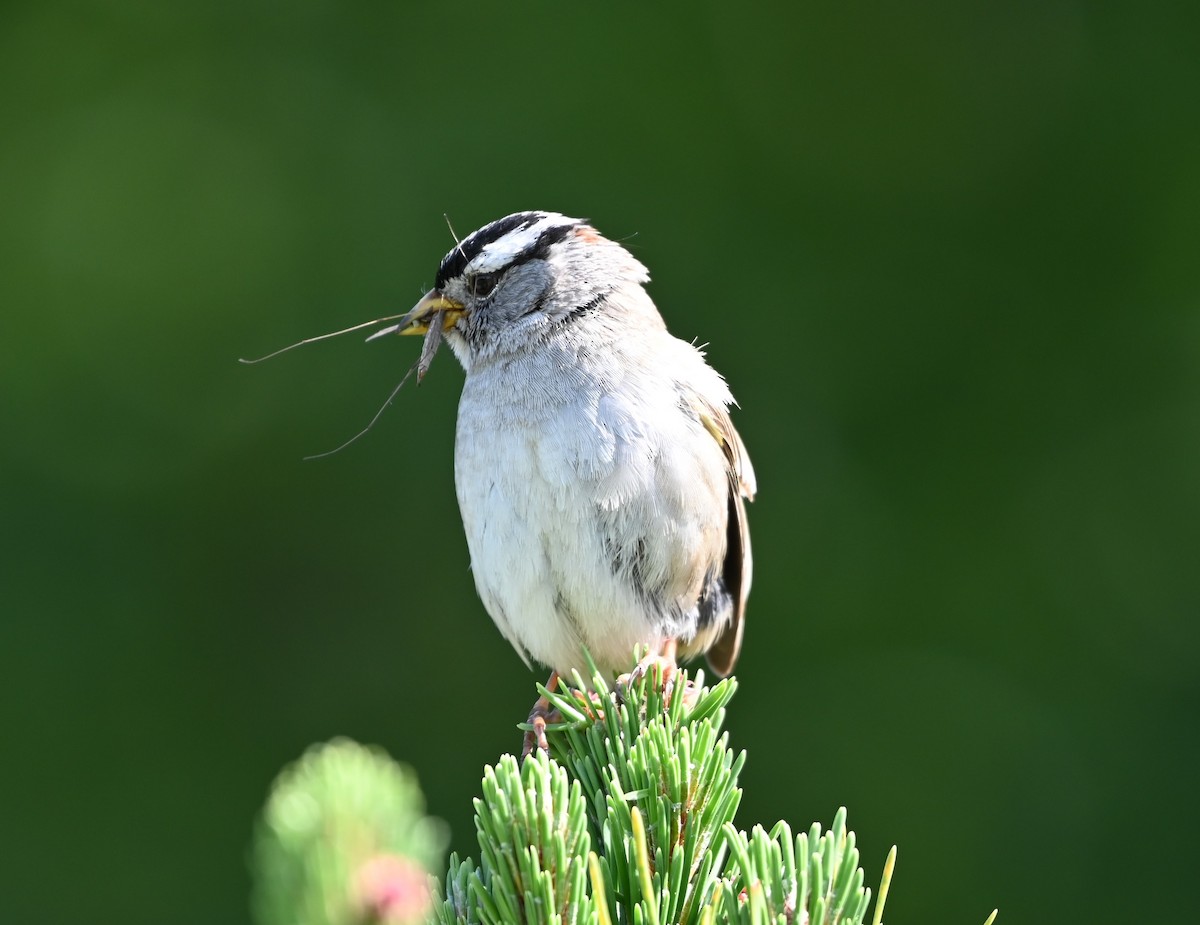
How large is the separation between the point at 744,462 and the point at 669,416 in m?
0.45

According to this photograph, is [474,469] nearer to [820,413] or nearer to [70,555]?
[820,413]

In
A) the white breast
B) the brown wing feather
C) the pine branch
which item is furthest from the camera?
the brown wing feather

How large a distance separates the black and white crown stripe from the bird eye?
2 cm

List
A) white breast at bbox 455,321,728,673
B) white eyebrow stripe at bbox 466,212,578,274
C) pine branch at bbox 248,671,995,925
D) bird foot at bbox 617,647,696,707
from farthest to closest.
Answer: white eyebrow stripe at bbox 466,212,578,274, white breast at bbox 455,321,728,673, bird foot at bbox 617,647,696,707, pine branch at bbox 248,671,995,925

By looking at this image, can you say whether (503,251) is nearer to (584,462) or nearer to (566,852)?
(584,462)

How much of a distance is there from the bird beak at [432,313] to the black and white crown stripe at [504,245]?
4 cm

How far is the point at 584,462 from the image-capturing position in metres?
2.65

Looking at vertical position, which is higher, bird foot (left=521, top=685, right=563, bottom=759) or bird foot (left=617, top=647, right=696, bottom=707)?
bird foot (left=617, top=647, right=696, bottom=707)

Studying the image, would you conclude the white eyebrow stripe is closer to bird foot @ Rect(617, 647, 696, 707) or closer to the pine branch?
bird foot @ Rect(617, 647, 696, 707)

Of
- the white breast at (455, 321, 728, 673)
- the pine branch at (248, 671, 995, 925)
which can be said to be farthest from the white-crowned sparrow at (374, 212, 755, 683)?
the pine branch at (248, 671, 995, 925)

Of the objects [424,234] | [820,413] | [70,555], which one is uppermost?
[424,234]

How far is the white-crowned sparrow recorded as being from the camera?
267cm

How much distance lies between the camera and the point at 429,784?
464 centimetres

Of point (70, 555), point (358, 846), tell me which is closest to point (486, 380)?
point (358, 846)
